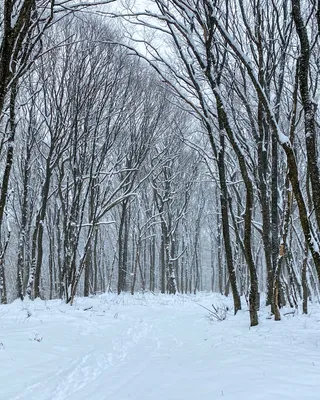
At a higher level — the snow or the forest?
the forest

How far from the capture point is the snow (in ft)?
10.7

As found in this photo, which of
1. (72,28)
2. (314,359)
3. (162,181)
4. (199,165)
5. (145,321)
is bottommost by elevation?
(145,321)

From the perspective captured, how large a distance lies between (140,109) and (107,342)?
10.4m

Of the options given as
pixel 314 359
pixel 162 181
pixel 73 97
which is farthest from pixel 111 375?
pixel 162 181

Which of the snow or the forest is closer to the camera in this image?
the snow

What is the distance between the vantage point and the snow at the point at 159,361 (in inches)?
128

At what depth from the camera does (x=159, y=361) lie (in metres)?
4.92

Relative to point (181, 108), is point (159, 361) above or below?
below

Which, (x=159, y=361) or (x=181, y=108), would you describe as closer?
(x=159, y=361)

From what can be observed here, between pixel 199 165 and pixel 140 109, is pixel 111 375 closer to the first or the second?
pixel 140 109

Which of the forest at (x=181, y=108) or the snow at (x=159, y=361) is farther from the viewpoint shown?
the forest at (x=181, y=108)

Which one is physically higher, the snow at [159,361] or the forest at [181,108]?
the forest at [181,108]

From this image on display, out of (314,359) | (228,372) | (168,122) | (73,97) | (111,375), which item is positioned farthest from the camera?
(168,122)

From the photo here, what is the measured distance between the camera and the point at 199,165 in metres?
22.2
